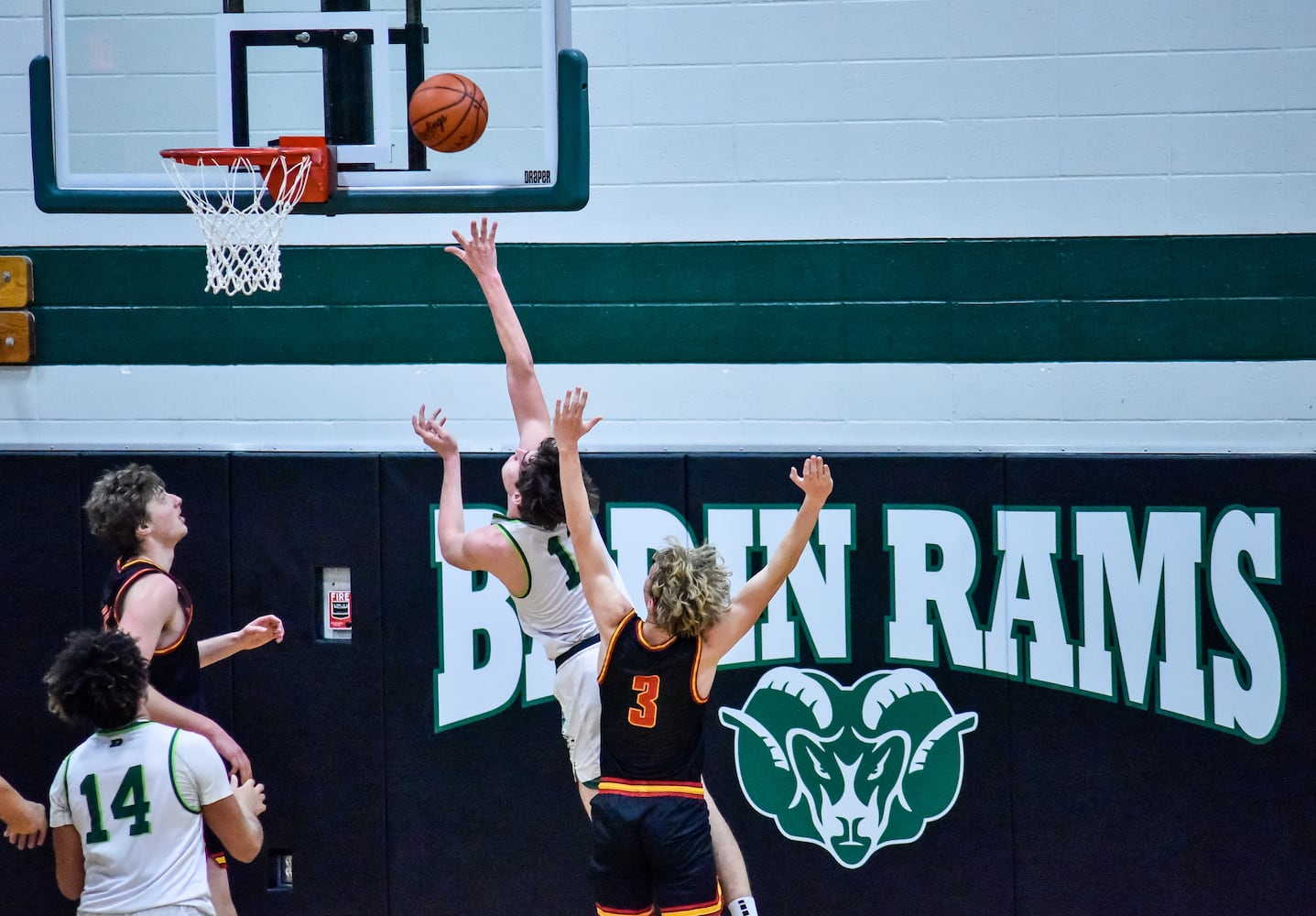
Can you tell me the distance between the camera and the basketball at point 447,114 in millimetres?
4836

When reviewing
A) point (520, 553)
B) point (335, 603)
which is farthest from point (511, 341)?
point (335, 603)

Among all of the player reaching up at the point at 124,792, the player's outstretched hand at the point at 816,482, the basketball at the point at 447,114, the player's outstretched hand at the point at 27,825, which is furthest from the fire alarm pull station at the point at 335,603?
the player's outstretched hand at the point at 816,482

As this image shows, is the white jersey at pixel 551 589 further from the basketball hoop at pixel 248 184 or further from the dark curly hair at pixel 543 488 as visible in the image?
the basketball hoop at pixel 248 184

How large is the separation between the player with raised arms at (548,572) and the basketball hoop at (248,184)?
3.74 feet

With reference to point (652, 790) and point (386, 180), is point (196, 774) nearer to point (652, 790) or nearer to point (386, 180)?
point (652, 790)

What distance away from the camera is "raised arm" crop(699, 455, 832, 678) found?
3.92m

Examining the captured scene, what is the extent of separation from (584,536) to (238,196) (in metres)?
2.15

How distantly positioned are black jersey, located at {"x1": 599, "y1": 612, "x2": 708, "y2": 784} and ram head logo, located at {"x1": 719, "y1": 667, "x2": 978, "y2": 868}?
1.79 meters

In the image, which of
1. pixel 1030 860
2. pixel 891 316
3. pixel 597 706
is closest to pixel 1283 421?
pixel 891 316

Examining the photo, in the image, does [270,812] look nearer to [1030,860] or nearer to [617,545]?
[617,545]

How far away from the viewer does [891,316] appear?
5.86 meters

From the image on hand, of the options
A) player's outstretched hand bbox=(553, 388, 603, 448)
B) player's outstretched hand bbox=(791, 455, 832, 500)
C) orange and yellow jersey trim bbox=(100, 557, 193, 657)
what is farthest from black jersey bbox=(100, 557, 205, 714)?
player's outstretched hand bbox=(791, 455, 832, 500)

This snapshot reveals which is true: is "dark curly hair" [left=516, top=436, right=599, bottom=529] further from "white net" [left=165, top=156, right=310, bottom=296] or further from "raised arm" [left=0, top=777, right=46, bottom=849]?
"raised arm" [left=0, top=777, right=46, bottom=849]

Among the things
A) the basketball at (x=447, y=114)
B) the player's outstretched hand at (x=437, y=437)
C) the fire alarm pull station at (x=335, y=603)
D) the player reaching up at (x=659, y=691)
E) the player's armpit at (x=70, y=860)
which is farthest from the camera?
the fire alarm pull station at (x=335, y=603)
